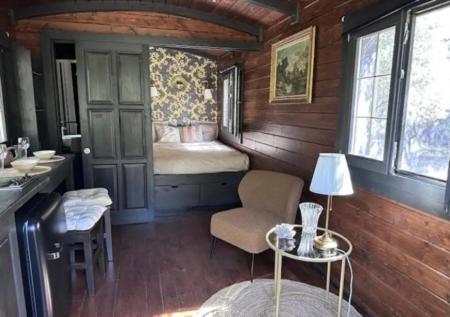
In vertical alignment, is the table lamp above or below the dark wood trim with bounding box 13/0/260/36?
below

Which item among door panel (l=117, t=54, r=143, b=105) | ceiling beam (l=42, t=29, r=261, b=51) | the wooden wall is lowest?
door panel (l=117, t=54, r=143, b=105)

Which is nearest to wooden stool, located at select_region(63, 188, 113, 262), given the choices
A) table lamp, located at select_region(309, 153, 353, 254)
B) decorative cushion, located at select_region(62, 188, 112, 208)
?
decorative cushion, located at select_region(62, 188, 112, 208)

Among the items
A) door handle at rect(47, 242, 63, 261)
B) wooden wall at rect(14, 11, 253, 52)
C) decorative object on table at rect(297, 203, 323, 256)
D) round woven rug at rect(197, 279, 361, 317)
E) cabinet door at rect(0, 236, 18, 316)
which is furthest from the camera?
wooden wall at rect(14, 11, 253, 52)

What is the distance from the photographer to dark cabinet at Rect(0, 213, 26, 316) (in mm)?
1321

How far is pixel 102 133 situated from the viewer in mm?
3521

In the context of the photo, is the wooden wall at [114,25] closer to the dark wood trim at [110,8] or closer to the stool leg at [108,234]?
the dark wood trim at [110,8]

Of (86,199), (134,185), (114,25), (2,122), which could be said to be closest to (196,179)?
(134,185)

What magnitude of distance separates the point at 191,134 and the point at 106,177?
2.38 meters

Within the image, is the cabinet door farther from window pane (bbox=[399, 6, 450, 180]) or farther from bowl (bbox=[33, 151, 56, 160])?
window pane (bbox=[399, 6, 450, 180])

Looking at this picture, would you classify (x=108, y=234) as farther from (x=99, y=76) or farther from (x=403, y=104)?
(x=403, y=104)

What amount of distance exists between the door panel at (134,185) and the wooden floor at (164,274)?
1.07ft

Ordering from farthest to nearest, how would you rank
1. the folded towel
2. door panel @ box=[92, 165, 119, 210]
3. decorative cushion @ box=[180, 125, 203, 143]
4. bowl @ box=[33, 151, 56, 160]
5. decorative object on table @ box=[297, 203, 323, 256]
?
1. decorative cushion @ box=[180, 125, 203, 143]
2. door panel @ box=[92, 165, 119, 210]
3. bowl @ box=[33, 151, 56, 160]
4. the folded towel
5. decorative object on table @ box=[297, 203, 323, 256]

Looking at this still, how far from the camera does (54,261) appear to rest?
5.68ft

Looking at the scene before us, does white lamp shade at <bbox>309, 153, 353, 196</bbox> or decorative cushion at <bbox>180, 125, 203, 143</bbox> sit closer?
white lamp shade at <bbox>309, 153, 353, 196</bbox>
